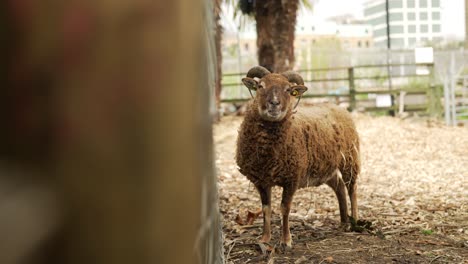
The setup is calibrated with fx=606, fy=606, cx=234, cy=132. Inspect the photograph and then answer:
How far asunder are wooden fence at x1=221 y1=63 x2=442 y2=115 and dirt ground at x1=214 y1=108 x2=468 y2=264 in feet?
14.4

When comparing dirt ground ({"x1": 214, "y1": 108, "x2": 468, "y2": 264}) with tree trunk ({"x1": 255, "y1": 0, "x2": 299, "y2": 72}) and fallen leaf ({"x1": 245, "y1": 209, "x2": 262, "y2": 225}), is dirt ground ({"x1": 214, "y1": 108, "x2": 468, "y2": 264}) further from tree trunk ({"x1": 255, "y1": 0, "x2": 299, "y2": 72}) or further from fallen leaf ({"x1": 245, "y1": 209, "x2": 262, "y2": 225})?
tree trunk ({"x1": 255, "y1": 0, "x2": 299, "y2": 72})

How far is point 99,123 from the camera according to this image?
0.39 meters

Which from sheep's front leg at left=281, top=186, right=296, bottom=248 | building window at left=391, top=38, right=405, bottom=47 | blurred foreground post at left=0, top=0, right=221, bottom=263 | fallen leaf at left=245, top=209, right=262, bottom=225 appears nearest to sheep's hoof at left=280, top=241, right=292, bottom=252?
sheep's front leg at left=281, top=186, right=296, bottom=248

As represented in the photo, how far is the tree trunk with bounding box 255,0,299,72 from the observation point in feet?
25.0

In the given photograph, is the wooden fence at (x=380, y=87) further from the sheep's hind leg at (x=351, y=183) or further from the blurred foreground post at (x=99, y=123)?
the blurred foreground post at (x=99, y=123)

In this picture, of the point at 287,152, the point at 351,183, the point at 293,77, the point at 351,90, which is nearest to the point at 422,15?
the point at 351,183

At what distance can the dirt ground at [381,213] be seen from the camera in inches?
134

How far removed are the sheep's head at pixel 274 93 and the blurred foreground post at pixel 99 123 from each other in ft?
8.78

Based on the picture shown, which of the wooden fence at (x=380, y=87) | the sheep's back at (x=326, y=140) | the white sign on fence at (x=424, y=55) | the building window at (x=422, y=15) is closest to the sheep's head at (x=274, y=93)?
the sheep's back at (x=326, y=140)

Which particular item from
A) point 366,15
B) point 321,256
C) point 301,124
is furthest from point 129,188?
point 366,15

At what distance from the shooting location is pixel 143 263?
1.40ft

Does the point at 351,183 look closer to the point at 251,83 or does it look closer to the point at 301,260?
the point at 301,260

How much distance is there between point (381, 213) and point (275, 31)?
3649 millimetres

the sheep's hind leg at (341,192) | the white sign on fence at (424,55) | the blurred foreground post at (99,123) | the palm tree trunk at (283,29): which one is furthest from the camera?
the white sign on fence at (424,55)
